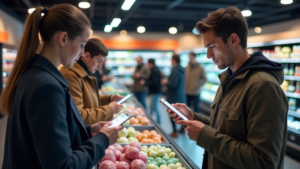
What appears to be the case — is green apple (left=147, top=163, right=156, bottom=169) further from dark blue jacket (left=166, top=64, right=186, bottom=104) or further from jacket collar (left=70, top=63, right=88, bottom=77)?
dark blue jacket (left=166, top=64, right=186, bottom=104)

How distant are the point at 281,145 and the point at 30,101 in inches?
46.9

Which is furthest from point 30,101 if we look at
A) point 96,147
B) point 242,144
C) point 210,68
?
point 210,68

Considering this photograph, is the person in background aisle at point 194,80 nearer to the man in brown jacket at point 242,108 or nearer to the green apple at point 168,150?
the green apple at point 168,150

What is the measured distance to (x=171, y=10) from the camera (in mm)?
9797

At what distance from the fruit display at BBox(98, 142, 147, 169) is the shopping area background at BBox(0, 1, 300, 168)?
1.84 ft

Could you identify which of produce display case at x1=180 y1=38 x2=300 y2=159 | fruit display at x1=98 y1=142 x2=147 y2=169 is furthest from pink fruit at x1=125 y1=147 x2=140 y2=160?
produce display case at x1=180 y1=38 x2=300 y2=159

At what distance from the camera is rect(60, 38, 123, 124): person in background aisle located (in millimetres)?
2107

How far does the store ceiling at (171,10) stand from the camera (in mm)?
8508

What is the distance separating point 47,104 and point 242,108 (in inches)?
37.9

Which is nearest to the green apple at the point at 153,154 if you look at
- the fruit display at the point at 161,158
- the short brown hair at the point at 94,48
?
the fruit display at the point at 161,158

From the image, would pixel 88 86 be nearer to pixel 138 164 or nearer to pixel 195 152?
pixel 138 164

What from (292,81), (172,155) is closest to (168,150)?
(172,155)

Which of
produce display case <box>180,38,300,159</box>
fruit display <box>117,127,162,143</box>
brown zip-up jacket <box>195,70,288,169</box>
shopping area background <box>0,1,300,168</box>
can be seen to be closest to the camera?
brown zip-up jacket <box>195,70,288,169</box>

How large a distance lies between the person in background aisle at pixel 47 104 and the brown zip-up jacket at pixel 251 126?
60 cm
